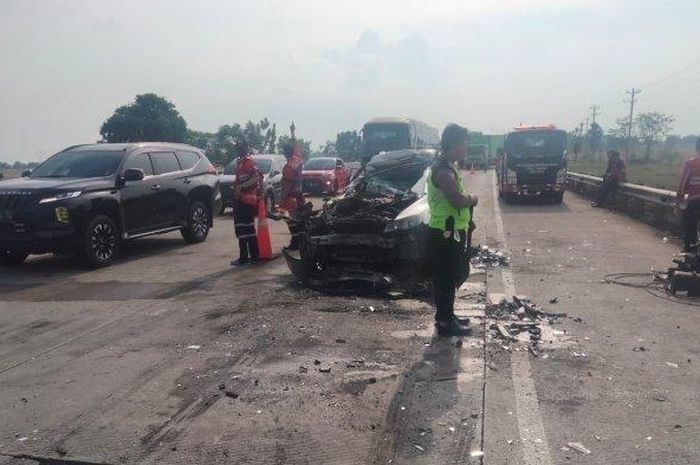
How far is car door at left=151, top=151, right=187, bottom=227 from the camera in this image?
12.0 meters

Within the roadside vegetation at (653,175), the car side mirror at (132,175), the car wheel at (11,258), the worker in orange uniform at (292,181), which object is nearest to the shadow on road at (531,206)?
the roadside vegetation at (653,175)

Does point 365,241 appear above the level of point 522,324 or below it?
above

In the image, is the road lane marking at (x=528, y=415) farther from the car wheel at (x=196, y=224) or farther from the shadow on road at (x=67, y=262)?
the car wheel at (x=196, y=224)

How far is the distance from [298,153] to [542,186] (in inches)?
482

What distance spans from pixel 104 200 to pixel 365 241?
16.0ft

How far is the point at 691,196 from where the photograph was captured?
396 inches

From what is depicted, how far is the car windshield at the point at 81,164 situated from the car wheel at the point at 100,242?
3.06ft

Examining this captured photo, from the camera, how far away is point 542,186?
2191 centimetres

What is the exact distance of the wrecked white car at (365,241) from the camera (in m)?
7.99

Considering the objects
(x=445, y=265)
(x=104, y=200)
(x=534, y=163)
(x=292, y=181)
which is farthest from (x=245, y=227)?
(x=534, y=163)

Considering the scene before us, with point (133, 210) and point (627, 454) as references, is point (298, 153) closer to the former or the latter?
point (133, 210)

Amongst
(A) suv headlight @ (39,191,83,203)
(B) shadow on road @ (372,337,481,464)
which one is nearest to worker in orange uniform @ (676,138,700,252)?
(B) shadow on road @ (372,337,481,464)

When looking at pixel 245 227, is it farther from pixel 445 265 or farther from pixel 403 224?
pixel 445 265

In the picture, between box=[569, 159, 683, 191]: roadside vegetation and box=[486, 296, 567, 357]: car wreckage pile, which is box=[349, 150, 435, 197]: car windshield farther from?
box=[569, 159, 683, 191]: roadside vegetation
